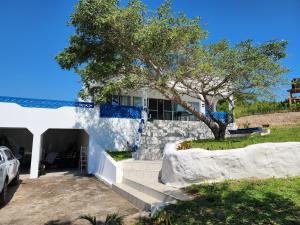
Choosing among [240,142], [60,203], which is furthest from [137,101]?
[60,203]

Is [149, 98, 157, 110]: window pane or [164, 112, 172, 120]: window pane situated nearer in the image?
[149, 98, 157, 110]: window pane

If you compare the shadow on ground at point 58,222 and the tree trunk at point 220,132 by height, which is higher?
the tree trunk at point 220,132

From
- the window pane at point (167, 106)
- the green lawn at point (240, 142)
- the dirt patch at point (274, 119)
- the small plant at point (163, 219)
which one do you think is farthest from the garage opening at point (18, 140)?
the dirt patch at point (274, 119)

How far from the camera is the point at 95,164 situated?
46.8 ft

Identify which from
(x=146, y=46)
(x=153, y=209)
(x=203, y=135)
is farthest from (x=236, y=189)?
(x=203, y=135)

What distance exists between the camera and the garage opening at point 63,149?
54.6 ft

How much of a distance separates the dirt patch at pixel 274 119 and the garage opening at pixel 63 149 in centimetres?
1436

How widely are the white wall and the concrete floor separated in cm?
221

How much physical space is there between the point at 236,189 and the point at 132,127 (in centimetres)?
1057

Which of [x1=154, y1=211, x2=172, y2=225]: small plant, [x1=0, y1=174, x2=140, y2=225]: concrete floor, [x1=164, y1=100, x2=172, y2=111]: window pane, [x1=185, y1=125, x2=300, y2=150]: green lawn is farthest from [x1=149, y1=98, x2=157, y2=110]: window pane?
[x1=154, y1=211, x2=172, y2=225]: small plant

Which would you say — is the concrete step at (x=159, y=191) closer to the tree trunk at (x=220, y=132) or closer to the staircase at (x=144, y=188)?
the staircase at (x=144, y=188)

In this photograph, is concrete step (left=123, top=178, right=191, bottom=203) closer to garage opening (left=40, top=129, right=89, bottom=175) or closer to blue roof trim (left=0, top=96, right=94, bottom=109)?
blue roof trim (left=0, top=96, right=94, bottom=109)

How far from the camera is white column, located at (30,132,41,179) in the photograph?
13541 millimetres

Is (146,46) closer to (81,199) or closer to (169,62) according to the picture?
(169,62)
